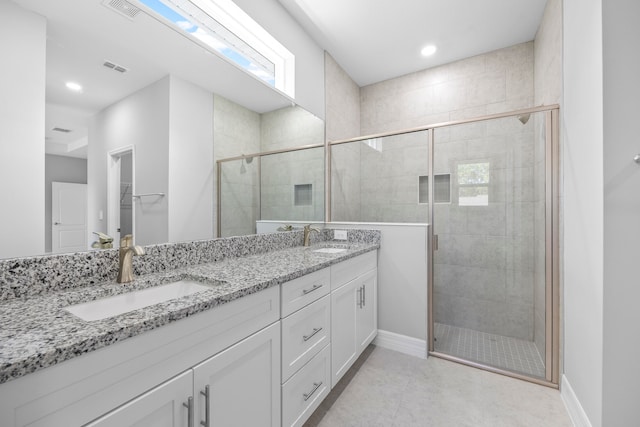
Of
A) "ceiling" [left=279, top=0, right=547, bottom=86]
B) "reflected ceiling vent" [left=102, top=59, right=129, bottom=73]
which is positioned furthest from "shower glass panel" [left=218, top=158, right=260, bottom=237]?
"ceiling" [left=279, top=0, right=547, bottom=86]

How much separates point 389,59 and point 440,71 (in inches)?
22.6

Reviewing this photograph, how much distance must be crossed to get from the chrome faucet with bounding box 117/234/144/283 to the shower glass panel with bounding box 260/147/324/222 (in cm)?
88

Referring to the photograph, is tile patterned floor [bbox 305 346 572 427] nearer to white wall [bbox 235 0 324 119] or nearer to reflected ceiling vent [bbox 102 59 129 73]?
reflected ceiling vent [bbox 102 59 129 73]

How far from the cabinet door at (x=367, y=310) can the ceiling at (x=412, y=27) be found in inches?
82.3

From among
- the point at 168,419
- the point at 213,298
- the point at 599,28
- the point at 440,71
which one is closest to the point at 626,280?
the point at 599,28

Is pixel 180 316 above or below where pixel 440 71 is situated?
below

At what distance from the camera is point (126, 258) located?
1058 millimetres

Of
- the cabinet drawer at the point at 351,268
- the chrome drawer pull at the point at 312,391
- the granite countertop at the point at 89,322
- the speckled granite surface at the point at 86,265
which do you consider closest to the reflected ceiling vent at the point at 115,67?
the speckled granite surface at the point at 86,265

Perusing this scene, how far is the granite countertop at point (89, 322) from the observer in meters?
0.53

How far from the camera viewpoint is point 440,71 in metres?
2.88

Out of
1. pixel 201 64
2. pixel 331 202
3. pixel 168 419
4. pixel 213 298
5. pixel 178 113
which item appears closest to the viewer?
pixel 168 419

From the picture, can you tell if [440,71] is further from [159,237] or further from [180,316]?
[180,316]

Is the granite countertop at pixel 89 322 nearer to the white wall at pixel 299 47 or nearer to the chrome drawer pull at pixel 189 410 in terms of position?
the chrome drawer pull at pixel 189 410

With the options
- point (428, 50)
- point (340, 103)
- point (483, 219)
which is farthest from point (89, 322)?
point (428, 50)
